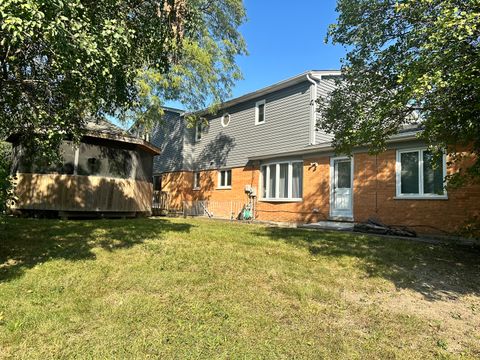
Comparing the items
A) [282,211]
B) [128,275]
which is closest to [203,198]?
[282,211]

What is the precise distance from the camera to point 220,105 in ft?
71.4

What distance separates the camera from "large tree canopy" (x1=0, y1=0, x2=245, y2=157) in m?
4.37

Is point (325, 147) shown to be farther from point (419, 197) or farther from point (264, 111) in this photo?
point (264, 111)

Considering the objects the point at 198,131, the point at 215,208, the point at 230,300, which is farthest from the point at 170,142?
the point at 230,300

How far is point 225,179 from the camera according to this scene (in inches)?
856

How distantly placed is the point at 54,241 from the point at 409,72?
8.04m

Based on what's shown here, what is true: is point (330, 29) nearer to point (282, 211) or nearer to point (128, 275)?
point (128, 275)

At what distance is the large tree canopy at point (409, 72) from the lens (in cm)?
556

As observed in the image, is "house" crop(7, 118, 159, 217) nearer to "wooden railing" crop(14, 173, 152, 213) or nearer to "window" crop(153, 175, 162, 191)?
"wooden railing" crop(14, 173, 152, 213)

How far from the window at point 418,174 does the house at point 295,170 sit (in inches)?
1.3

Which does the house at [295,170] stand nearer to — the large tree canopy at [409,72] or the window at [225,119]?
the window at [225,119]

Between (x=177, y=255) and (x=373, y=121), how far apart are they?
4.90 meters

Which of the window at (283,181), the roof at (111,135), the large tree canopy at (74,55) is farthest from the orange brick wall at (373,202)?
the large tree canopy at (74,55)

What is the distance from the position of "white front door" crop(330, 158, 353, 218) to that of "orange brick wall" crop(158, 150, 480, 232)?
0.79 ft
